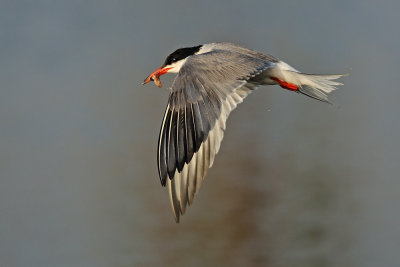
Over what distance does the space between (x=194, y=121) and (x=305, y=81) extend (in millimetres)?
732

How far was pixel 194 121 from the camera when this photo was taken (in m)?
2.73

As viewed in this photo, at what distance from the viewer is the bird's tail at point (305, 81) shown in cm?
326

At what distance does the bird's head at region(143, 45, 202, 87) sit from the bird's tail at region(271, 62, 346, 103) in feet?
1.24

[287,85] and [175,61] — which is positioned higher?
[175,61]

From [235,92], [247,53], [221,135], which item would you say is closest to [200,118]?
[221,135]

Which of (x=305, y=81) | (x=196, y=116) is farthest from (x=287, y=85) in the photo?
(x=196, y=116)

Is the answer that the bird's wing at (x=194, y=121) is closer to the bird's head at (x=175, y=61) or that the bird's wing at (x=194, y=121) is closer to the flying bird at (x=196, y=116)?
the flying bird at (x=196, y=116)

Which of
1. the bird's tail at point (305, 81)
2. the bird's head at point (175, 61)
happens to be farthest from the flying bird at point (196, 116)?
the bird's head at point (175, 61)

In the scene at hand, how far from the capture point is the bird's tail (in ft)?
10.7

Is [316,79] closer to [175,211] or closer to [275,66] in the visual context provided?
[275,66]

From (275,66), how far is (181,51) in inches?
16.8

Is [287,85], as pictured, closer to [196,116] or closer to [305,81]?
[305,81]

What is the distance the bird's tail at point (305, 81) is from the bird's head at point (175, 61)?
0.38 m

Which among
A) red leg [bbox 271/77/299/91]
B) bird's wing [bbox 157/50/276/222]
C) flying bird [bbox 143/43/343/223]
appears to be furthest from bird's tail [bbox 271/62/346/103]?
bird's wing [bbox 157/50/276/222]
